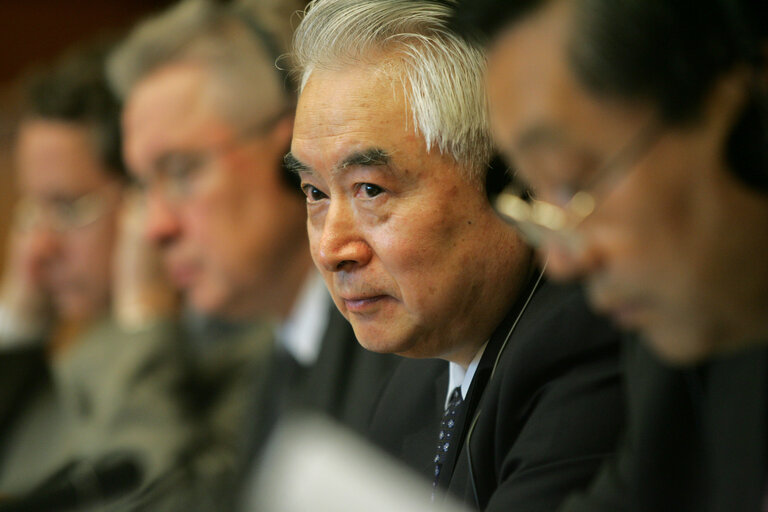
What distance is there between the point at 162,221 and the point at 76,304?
734 mm

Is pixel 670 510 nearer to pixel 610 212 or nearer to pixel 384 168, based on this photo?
pixel 610 212

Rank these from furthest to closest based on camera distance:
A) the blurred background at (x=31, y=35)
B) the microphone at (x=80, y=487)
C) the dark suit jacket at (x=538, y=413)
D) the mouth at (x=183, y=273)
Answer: the blurred background at (x=31, y=35), the mouth at (x=183, y=273), the microphone at (x=80, y=487), the dark suit jacket at (x=538, y=413)

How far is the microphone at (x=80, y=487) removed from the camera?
163cm

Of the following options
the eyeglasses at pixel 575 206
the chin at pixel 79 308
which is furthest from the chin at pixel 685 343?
the chin at pixel 79 308

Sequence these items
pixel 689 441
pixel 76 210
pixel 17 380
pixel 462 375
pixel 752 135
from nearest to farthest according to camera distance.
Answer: pixel 752 135 < pixel 689 441 < pixel 462 375 < pixel 17 380 < pixel 76 210

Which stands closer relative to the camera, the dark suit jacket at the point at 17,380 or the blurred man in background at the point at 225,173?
the blurred man in background at the point at 225,173

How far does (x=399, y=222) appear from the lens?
1.09m

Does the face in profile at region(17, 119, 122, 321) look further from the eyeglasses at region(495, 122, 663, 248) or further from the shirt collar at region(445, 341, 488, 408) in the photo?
the eyeglasses at region(495, 122, 663, 248)

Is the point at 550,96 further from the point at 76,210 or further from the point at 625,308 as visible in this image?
the point at 76,210

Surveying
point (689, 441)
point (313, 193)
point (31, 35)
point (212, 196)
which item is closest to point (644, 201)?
point (689, 441)

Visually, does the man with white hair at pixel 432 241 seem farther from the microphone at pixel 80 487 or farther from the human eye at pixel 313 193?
the microphone at pixel 80 487

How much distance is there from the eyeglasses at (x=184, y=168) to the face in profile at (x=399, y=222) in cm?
87

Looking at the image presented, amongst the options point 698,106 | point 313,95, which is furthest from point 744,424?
point 313,95

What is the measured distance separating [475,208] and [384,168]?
0.11 metres
